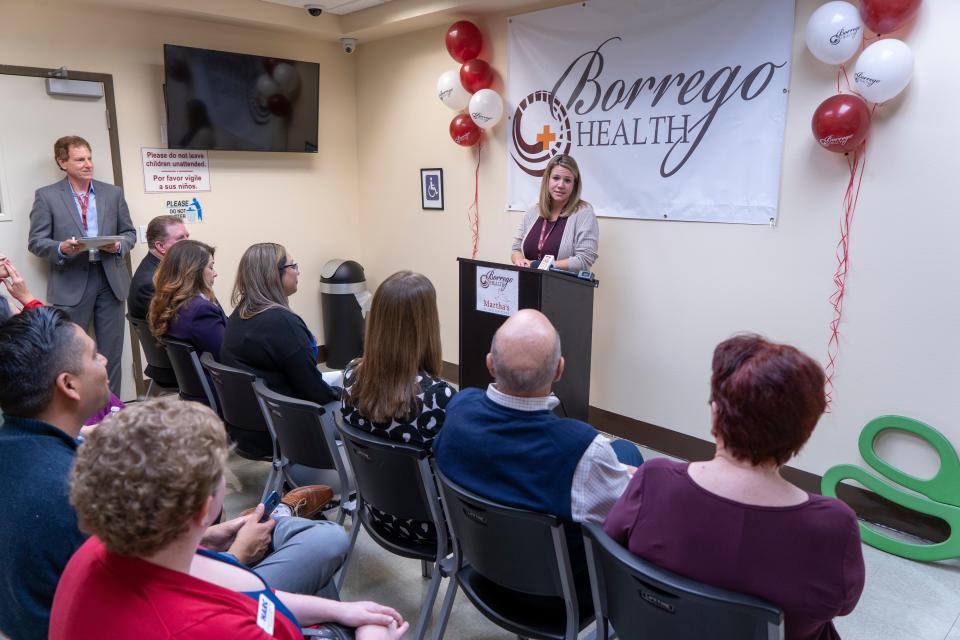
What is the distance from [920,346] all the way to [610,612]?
2143mm

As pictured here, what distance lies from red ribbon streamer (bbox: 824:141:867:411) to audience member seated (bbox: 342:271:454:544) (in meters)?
2.04

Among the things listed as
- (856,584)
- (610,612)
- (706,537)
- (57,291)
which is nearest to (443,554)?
(610,612)

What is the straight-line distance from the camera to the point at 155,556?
93 centimetres

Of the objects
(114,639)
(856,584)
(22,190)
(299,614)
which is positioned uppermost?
(22,190)

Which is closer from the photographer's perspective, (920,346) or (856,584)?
(856,584)

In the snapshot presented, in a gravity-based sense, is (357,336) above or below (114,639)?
below

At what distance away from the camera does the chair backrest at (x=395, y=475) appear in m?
1.82

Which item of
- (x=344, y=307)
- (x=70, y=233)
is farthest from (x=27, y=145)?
(x=344, y=307)

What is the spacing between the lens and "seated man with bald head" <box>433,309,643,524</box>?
1484 millimetres

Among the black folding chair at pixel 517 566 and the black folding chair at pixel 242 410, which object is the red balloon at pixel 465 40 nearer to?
the black folding chair at pixel 242 410

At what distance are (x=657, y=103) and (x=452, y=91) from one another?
1.50m

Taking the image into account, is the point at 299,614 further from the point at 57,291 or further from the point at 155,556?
the point at 57,291

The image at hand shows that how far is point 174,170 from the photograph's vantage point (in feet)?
15.2

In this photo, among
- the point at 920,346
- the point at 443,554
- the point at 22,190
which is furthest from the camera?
the point at 22,190
